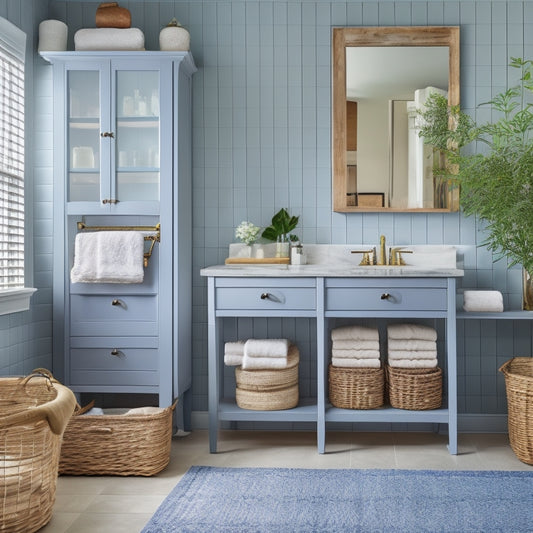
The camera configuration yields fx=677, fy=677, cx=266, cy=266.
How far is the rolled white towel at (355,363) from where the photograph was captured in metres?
3.42

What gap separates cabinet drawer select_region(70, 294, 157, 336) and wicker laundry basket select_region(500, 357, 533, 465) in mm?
1807

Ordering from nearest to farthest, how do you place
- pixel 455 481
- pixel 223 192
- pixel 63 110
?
pixel 455 481, pixel 63 110, pixel 223 192

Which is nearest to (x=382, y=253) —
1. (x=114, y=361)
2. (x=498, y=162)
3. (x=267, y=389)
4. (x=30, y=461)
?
(x=498, y=162)

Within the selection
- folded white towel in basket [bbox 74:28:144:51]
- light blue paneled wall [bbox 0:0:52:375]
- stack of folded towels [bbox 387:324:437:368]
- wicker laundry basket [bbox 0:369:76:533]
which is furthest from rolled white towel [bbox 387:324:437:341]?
folded white towel in basket [bbox 74:28:144:51]

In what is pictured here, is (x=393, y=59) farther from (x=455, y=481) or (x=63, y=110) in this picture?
(x=455, y=481)

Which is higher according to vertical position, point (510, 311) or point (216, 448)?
point (510, 311)

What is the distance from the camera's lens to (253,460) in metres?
3.29

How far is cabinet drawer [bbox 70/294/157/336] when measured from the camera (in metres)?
3.53

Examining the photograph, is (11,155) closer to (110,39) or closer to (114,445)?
(110,39)

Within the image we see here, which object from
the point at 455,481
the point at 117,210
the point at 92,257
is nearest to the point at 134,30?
the point at 117,210

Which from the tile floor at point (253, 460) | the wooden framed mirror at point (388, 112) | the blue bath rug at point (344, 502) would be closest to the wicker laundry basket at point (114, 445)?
the tile floor at point (253, 460)

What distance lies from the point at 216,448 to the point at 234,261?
38.7 inches

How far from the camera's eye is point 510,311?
3.55m

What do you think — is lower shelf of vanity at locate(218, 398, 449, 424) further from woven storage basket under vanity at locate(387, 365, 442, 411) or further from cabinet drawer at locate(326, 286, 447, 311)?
cabinet drawer at locate(326, 286, 447, 311)
